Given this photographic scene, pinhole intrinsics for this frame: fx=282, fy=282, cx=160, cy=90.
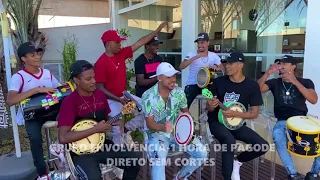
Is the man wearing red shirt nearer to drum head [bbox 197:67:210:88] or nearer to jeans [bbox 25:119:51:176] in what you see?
jeans [bbox 25:119:51:176]

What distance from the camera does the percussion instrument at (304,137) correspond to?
2.49 meters

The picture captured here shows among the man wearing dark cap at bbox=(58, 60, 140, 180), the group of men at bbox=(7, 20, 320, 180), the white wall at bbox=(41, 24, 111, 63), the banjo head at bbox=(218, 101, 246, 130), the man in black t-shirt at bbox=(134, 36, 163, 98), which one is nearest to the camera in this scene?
the man wearing dark cap at bbox=(58, 60, 140, 180)

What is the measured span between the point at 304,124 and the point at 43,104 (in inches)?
96.9

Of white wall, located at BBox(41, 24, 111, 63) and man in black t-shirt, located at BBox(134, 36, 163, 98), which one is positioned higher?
white wall, located at BBox(41, 24, 111, 63)

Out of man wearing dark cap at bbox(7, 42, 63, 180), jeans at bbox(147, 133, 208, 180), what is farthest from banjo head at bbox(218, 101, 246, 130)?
man wearing dark cap at bbox(7, 42, 63, 180)

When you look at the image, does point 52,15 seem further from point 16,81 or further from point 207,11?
point 16,81

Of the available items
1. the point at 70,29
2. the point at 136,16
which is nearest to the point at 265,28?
the point at 136,16

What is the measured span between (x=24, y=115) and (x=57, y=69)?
5.68m

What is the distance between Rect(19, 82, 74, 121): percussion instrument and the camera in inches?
106

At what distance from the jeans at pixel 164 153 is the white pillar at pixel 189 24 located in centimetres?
335

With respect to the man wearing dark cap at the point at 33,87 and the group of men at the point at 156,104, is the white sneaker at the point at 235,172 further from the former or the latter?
the man wearing dark cap at the point at 33,87

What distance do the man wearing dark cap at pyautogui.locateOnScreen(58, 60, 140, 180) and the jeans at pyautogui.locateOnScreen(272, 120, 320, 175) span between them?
56.5 inches

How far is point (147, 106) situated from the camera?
104 inches

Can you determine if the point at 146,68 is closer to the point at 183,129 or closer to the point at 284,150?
the point at 183,129
